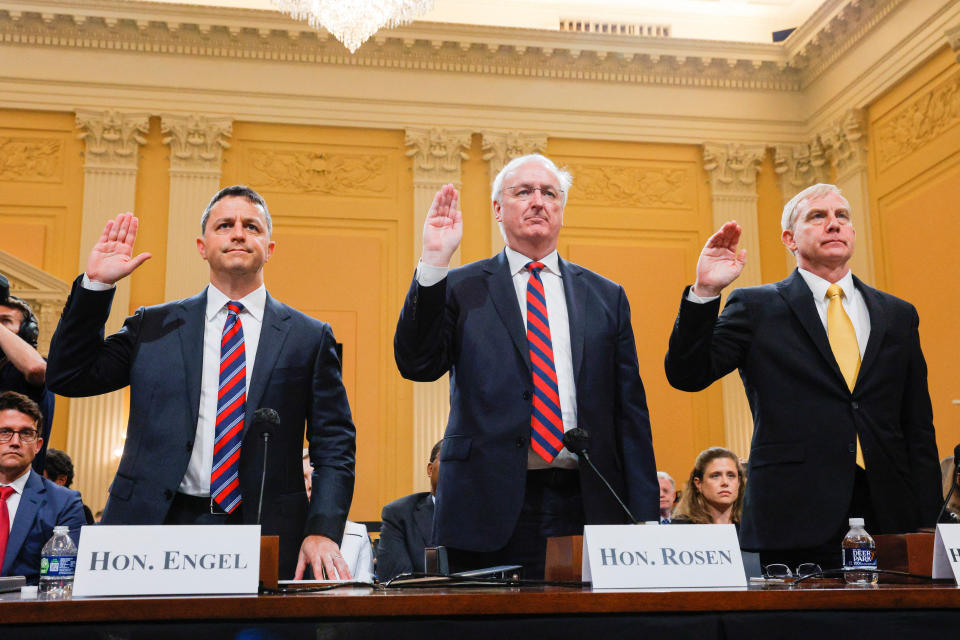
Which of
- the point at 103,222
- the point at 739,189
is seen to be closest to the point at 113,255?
the point at 103,222

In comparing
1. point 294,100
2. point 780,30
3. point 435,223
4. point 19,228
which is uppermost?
point 780,30

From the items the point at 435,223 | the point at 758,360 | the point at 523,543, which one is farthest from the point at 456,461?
the point at 758,360

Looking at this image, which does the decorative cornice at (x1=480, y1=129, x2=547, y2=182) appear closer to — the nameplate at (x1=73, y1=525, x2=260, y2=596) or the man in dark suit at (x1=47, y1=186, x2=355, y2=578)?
the man in dark suit at (x1=47, y1=186, x2=355, y2=578)

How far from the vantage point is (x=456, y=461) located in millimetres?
2246

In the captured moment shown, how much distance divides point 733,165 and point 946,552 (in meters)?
9.08

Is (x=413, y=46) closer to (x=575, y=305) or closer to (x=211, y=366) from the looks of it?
(x=575, y=305)

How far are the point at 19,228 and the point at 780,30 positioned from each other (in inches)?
318

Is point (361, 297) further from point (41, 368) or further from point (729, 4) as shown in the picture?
point (41, 368)

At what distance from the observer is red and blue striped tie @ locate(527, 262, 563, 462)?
224 cm

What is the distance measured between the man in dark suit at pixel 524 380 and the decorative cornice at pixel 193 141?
24.4ft

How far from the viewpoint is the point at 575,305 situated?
246 centimetres

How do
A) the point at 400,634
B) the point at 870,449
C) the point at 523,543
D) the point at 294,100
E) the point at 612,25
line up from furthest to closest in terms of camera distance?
the point at 612,25 → the point at 294,100 → the point at 870,449 → the point at 523,543 → the point at 400,634

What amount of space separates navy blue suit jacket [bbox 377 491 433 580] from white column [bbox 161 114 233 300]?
17.7 ft

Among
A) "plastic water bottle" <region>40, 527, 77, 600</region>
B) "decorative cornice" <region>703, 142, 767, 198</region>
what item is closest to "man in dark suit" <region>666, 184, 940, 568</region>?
"plastic water bottle" <region>40, 527, 77, 600</region>
